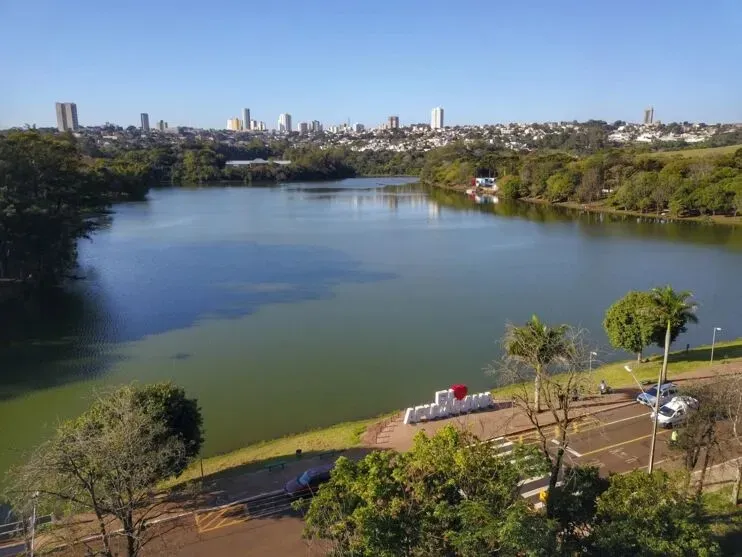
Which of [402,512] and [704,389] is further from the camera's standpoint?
[704,389]

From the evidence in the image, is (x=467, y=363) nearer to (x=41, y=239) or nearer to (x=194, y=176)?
(x=41, y=239)

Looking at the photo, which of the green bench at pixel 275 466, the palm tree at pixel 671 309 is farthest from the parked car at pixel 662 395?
the green bench at pixel 275 466

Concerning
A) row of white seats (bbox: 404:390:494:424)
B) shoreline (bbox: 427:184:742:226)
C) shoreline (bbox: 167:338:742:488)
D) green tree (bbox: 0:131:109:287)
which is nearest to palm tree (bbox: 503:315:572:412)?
row of white seats (bbox: 404:390:494:424)

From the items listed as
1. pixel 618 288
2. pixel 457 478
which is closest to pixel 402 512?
pixel 457 478

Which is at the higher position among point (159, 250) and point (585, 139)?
point (585, 139)

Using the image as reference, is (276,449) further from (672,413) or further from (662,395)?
(662,395)

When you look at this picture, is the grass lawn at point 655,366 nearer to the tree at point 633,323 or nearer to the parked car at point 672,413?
the tree at point 633,323

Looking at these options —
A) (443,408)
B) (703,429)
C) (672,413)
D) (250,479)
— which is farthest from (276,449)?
(672,413)
